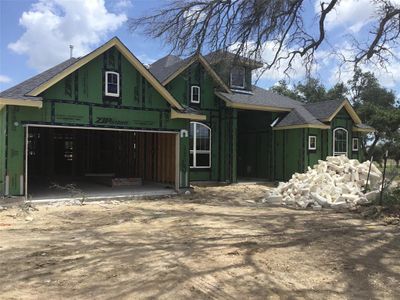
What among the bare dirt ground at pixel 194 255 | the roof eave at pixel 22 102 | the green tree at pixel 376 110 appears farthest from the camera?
the green tree at pixel 376 110

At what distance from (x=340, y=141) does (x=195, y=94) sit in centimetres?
892

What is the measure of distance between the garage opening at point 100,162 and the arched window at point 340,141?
1009cm

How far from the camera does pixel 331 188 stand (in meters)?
14.7

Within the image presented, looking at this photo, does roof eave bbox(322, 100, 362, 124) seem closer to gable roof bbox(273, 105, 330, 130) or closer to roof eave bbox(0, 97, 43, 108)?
gable roof bbox(273, 105, 330, 130)

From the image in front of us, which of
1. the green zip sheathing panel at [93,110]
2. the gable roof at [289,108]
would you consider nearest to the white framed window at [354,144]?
the gable roof at [289,108]

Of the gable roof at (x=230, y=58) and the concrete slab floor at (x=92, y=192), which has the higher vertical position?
the gable roof at (x=230, y=58)

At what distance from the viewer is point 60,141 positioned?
24.6 metres

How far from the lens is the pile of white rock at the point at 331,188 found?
14.0 meters

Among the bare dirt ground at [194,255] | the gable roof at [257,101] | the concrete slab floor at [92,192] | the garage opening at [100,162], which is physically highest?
the gable roof at [257,101]

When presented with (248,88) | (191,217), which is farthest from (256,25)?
(248,88)

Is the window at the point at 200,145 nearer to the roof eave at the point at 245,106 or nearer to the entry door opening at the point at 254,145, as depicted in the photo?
the roof eave at the point at 245,106

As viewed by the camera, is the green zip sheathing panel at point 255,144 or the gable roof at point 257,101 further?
the green zip sheathing panel at point 255,144

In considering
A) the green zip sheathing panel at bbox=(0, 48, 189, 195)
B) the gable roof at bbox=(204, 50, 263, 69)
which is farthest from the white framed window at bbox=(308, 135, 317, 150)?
the gable roof at bbox=(204, 50, 263, 69)

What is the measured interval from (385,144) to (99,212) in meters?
34.1
